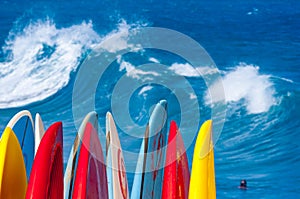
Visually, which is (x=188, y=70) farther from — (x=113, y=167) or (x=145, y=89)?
(x=113, y=167)

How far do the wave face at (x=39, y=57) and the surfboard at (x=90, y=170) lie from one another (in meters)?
1.96

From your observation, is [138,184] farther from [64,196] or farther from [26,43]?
[26,43]

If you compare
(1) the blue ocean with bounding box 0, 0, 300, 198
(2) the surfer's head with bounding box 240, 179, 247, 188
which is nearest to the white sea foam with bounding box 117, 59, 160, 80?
(1) the blue ocean with bounding box 0, 0, 300, 198

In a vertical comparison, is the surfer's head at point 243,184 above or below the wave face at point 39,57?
below

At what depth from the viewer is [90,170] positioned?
72 centimetres

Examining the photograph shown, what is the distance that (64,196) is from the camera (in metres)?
0.74

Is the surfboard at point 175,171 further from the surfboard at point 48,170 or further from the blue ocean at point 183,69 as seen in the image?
the blue ocean at point 183,69

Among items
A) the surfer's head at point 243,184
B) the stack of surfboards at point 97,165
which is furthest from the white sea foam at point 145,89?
the stack of surfboards at point 97,165

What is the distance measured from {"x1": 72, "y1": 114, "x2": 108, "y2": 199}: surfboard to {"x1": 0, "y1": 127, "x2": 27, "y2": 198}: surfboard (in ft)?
0.22

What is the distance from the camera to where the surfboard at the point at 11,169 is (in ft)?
2.19

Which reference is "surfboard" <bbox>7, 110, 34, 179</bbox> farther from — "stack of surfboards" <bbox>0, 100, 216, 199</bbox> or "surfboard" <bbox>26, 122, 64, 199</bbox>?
"surfboard" <bbox>26, 122, 64, 199</bbox>

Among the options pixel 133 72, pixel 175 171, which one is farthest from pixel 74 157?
pixel 133 72

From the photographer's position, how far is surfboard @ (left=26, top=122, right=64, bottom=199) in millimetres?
653

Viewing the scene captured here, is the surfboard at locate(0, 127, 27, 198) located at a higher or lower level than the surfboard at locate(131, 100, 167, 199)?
lower
